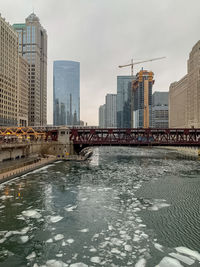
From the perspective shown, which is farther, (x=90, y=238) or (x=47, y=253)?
(x=90, y=238)

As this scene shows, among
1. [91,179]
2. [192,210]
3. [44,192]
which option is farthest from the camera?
[91,179]

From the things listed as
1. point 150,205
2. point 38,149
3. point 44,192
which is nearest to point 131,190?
point 150,205

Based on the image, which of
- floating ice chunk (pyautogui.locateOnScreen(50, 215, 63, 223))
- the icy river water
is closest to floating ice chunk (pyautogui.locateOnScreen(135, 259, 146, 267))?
the icy river water

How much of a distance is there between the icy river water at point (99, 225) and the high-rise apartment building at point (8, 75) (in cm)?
10424

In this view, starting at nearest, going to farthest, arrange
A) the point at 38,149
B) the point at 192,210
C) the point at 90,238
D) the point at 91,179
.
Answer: the point at 90,238 → the point at 192,210 → the point at 91,179 → the point at 38,149

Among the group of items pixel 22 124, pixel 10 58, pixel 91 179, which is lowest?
pixel 91 179

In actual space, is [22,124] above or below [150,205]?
above

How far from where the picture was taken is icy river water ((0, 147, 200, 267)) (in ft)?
47.8

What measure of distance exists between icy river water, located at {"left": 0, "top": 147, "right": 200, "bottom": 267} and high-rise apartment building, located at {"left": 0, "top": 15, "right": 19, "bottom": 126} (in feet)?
342

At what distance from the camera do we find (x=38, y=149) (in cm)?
7244

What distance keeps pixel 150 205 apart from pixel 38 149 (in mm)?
55768

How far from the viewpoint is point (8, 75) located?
13012 centimetres

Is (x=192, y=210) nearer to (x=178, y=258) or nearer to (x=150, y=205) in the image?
(x=150, y=205)

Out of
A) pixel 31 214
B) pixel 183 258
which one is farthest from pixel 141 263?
pixel 31 214
